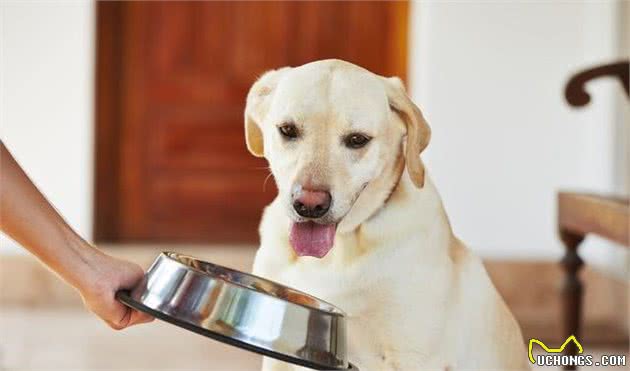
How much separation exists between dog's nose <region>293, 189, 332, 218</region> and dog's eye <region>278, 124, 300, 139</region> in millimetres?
61

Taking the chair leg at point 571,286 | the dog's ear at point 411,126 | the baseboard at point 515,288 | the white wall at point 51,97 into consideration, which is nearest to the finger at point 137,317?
the dog's ear at point 411,126

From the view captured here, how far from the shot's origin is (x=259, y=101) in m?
1.14

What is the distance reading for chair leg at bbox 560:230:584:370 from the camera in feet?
8.52

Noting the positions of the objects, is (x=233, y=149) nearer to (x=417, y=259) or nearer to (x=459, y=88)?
(x=459, y=88)

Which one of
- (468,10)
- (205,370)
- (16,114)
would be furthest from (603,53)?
(16,114)

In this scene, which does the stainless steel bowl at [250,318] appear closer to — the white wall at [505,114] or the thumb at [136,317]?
the thumb at [136,317]

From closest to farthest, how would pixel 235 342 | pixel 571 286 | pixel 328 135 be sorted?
1. pixel 235 342
2. pixel 328 135
3. pixel 571 286

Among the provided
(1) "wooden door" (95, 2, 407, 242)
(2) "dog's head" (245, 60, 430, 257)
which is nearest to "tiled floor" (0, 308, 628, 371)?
(1) "wooden door" (95, 2, 407, 242)

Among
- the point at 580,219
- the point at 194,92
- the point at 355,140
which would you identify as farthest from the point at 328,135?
the point at 194,92

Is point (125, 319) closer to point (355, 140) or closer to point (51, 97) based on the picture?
point (355, 140)

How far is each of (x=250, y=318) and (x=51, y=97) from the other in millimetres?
3087

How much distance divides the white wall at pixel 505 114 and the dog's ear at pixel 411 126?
2.67 m

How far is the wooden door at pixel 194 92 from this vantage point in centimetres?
418

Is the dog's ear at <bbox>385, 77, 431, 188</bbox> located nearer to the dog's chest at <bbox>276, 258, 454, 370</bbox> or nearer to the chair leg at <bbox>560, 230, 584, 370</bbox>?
the dog's chest at <bbox>276, 258, 454, 370</bbox>
